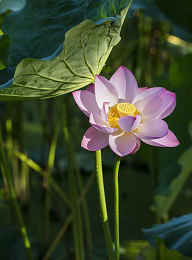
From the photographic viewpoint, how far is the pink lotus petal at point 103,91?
0.51 m

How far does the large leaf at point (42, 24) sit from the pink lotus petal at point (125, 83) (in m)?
0.15

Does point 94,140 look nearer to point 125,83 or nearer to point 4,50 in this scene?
point 125,83

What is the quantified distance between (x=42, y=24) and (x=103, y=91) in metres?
0.23

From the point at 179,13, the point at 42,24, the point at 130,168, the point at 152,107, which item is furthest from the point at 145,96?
the point at 130,168

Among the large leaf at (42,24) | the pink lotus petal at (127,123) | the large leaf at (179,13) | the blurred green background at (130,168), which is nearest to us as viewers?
the pink lotus petal at (127,123)

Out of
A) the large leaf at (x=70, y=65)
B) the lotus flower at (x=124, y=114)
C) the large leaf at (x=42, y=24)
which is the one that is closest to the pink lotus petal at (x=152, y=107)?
the lotus flower at (x=124, y=114)

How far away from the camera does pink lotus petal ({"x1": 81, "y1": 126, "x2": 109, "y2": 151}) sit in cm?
48

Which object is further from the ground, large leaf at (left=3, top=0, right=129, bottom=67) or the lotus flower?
large leaf at (left=3, top=0, right=129, bottom=67)

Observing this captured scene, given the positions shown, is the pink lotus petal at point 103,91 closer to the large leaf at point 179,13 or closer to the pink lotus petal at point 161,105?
the pink lotus petal at point 161,105

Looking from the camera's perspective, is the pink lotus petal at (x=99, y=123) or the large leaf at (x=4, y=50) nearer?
the pink lotus petal at (x=99, y=123)

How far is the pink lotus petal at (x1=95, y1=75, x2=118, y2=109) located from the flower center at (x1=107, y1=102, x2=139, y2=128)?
1 centimetres

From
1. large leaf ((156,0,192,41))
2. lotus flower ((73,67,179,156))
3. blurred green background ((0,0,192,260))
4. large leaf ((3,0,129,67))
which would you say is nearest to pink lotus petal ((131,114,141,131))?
lotus flower ((73,67,179,156))

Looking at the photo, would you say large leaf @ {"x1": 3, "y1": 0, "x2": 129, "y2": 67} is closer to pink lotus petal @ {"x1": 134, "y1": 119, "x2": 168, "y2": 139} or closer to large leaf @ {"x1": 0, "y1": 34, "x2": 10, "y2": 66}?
large leaf @ {"x1": 0, "y1": 34, "x2": 10, "y2": 66}

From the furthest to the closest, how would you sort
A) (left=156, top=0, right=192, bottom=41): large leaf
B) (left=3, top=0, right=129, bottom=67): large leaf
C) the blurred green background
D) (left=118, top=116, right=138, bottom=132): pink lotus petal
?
(left=156, top=0, right=192, bottom=41): large leaf, the blurred green background, (left=3, top=0, right=129, bottom=67): large leaf, (left=118, top=116, right=138, bottom=132): pink lotus petal
